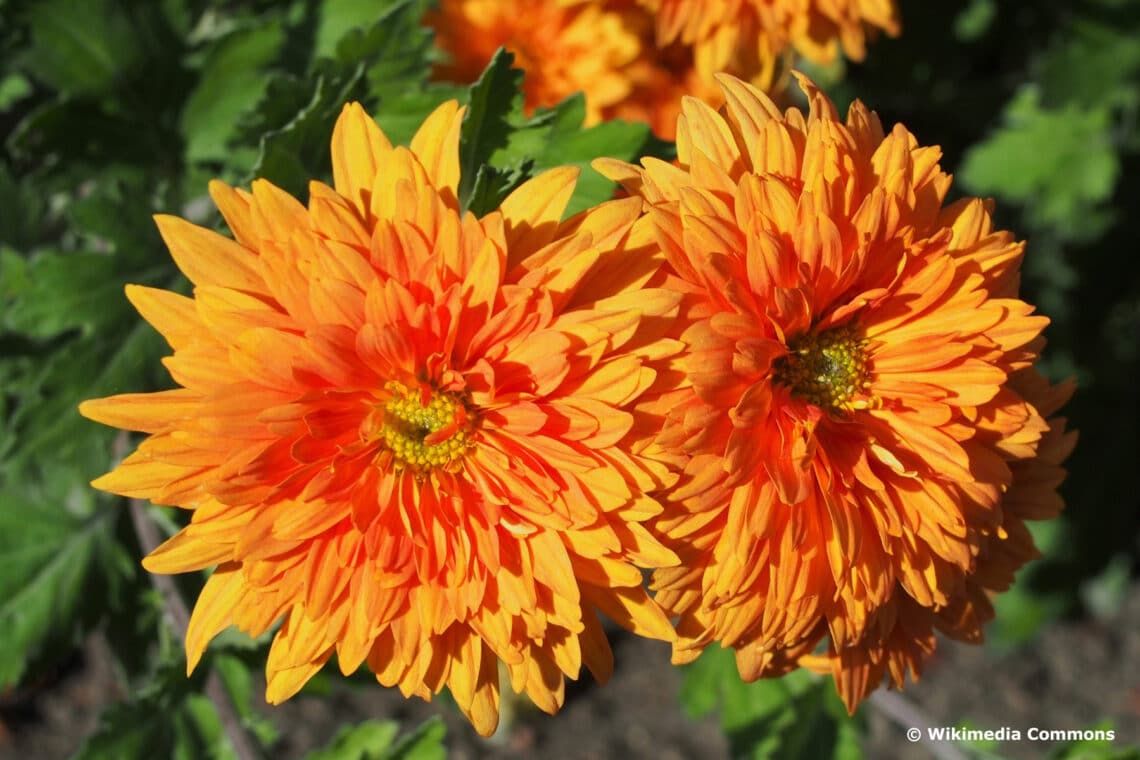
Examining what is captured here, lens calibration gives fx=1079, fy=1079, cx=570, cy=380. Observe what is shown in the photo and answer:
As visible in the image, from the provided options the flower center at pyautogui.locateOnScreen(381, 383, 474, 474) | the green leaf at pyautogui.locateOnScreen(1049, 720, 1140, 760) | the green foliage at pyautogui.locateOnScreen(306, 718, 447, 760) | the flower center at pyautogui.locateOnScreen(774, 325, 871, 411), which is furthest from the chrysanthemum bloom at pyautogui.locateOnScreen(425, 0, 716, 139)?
the green leaf at pyautogui.locateOnScreen(1049, 720, 1140, 760)

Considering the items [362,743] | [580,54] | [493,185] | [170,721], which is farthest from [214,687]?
[580,54]

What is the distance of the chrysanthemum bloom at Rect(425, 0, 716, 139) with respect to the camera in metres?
2.17

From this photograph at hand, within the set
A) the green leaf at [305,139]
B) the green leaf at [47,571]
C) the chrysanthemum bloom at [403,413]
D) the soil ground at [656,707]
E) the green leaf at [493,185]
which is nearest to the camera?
the chrysanthemum bloom at [403,413]

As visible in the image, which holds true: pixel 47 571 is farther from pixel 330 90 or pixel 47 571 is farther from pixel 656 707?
pixel 656 707

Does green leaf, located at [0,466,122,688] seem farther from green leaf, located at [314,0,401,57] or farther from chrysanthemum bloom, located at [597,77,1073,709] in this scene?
chrysanthemum bloom, located at [597,77,1073,709]

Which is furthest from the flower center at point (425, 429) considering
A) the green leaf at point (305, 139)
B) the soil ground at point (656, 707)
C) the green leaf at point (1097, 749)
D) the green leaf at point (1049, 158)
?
the green leaf at point (1049, 158)

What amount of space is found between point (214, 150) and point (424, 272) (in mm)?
1091

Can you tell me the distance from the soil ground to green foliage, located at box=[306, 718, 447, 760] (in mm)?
1575

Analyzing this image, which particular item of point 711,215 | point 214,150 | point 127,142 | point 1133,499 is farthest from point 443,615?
point 1133,499

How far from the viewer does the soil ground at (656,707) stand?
365cm

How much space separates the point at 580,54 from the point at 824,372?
1.01m

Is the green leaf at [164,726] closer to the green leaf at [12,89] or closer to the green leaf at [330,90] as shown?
the green leaf at [330,90]

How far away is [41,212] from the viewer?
2355mm

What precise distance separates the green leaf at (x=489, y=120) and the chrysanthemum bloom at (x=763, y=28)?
53 cm
